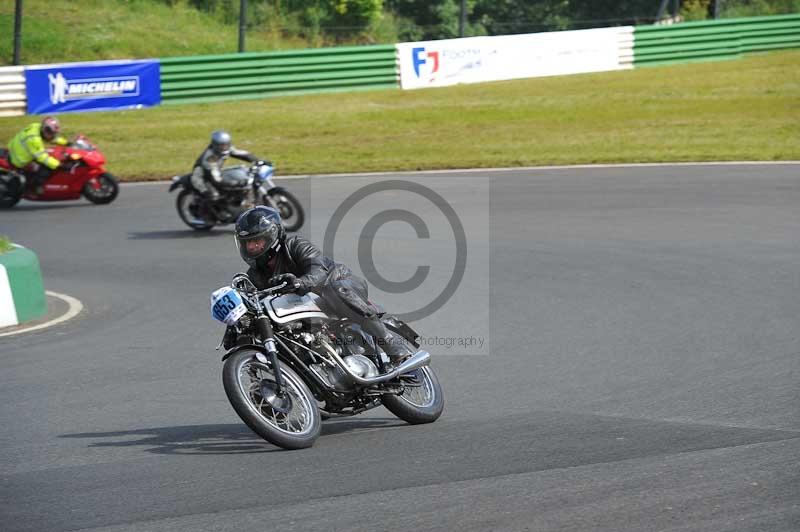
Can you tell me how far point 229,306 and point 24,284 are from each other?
19.4 feet

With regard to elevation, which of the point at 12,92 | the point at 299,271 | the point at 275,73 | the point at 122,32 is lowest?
the point at 299,271

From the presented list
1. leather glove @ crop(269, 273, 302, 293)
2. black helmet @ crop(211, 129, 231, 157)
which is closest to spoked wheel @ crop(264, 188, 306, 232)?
black helmet @ crop(211, 129, 231, 157)

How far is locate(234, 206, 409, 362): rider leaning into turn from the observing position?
7.12 m

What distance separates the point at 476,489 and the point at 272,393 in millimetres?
1584

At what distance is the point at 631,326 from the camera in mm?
10805

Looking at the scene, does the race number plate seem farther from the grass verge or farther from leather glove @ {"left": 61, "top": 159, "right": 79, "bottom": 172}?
leather glove @ {"left": 61, "top": 159, "right": 79, "bottom": 172}

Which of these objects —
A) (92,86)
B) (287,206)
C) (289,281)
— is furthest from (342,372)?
(92,86)

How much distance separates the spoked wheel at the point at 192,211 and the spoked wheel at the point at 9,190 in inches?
170

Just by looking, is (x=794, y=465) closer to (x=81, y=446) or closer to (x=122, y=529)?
(x=122, y=529)

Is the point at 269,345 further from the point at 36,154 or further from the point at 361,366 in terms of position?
the point at 36,154

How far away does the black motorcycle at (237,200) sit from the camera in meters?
16.7

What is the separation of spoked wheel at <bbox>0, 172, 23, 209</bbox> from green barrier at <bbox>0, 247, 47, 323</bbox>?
838 cm

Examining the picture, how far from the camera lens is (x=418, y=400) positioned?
305 inches

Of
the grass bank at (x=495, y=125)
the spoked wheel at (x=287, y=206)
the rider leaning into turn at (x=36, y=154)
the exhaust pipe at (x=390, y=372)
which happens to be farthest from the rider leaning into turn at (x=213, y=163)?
the exhaust pipe at (x=390, y=372)
